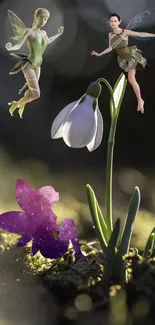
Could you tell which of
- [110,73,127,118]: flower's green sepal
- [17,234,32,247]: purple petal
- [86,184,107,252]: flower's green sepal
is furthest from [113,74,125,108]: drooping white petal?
[17,234,32,247]: purple petal

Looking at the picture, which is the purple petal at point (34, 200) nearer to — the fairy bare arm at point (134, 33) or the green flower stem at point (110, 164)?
the green flower stem at point (110, 164)

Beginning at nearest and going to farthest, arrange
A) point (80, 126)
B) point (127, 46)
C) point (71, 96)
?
point (80, 126) < point (127, 46) < point (71, 96)

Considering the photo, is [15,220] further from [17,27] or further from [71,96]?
[71,96]

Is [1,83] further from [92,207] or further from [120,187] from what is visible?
[92,207]

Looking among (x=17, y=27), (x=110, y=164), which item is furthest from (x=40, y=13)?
(x=110, y=164)

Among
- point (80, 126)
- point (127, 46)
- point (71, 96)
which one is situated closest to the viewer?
point (80, 126)

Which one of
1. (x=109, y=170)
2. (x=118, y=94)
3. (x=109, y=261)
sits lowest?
(x=109, y=261)

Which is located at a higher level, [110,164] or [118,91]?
[118,91]
